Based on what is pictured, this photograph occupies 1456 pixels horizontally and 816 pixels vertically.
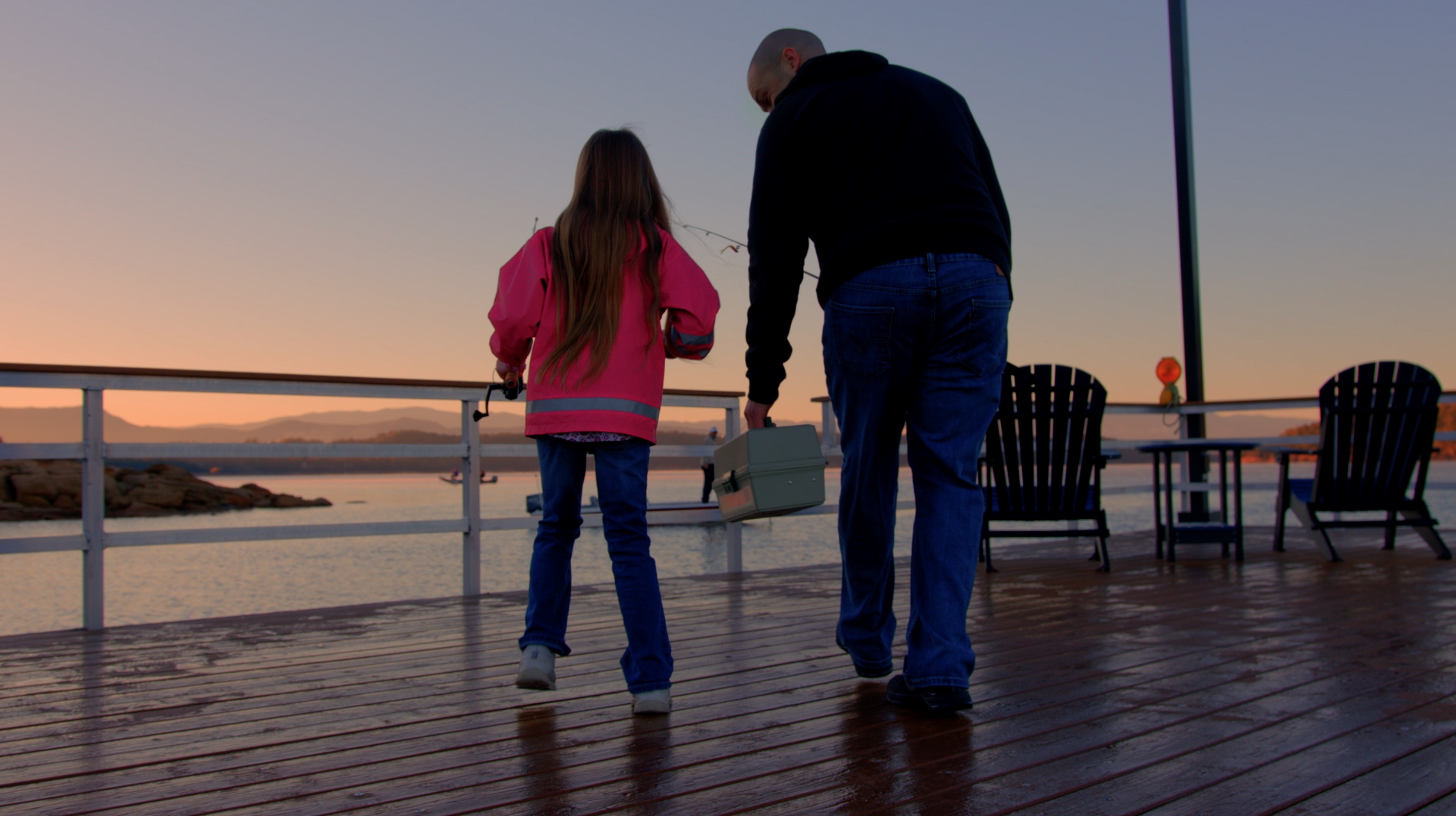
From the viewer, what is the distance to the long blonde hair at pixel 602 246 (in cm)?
191

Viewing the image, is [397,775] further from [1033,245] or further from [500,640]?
[1033,245]

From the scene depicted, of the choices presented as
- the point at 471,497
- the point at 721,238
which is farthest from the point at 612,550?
the point at 471,497

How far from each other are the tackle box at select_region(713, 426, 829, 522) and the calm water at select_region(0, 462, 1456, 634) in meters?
2.32

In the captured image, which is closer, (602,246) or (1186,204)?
(602,246)

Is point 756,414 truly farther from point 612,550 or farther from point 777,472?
point 612,550

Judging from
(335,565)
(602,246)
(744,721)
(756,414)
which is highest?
Result: (602,246)

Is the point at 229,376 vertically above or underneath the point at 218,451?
above

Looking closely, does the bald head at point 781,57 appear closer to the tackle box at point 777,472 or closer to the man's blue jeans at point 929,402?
the man's blue jeans at point 929,402

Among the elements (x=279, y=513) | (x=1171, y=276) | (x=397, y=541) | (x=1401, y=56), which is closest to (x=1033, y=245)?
(x=1401, y=56)

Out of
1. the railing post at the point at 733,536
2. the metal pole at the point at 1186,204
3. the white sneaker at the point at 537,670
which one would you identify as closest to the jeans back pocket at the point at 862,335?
the white sneaker at the point at 537,670

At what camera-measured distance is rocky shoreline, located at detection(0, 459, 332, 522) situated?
77.6ft

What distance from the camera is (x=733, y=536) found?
4.41 metres

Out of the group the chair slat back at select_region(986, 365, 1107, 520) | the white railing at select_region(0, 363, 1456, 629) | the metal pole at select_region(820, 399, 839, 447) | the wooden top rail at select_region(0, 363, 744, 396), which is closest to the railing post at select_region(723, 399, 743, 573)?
the white railing at select_region(0, 363, 1456, 629)

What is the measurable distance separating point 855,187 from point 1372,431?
4.30 meters
